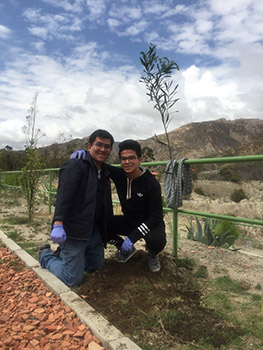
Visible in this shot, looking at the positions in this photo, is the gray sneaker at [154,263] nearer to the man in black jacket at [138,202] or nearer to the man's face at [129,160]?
the man in black jacket at [138,202]

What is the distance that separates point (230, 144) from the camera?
112 m

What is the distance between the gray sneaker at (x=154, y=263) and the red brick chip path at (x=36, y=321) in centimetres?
92

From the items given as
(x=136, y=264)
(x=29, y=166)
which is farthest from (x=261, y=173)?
(x=136, y=264)

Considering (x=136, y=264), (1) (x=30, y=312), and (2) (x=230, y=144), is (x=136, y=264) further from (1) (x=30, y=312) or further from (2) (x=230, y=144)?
(2) (x=230, y=144)

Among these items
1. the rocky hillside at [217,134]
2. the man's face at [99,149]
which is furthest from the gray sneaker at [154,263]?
the rocky hillside at [217,134]

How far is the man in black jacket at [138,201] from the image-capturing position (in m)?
2.61

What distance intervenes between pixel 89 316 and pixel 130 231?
1.16m

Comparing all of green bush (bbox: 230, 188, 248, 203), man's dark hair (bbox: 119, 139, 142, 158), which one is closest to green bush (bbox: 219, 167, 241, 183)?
green bush (bbox: 230, 188, 248, 203)

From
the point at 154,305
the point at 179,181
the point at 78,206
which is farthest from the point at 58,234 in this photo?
the point at 179,181

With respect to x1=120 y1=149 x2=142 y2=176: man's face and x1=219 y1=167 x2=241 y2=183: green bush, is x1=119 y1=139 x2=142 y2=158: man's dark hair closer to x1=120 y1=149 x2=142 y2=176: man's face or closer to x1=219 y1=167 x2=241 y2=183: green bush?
x1=120 y1=149 x2=142 y2=176: man's face

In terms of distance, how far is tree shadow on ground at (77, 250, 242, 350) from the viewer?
5.93ft

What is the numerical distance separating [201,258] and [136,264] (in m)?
0.94

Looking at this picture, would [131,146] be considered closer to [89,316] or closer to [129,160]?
[129,160]

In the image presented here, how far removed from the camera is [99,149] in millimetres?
2660
